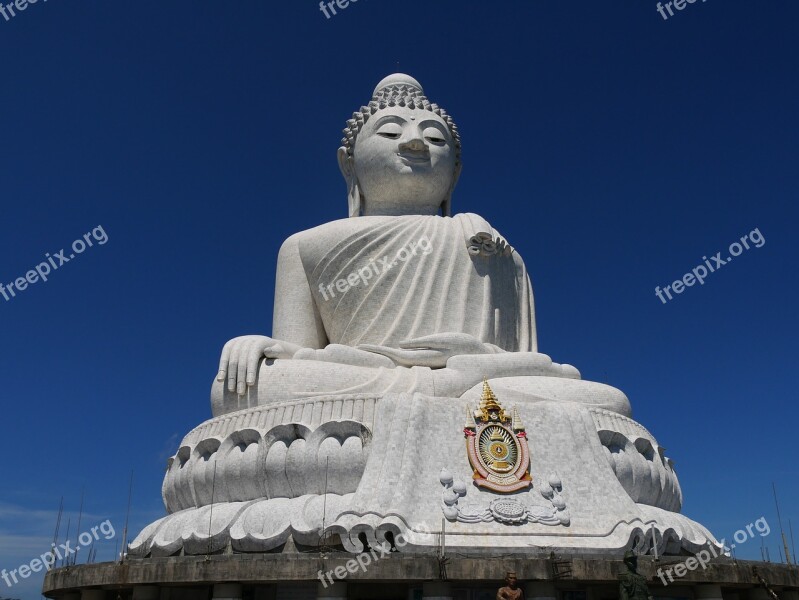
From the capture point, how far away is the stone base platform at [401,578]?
7.82m

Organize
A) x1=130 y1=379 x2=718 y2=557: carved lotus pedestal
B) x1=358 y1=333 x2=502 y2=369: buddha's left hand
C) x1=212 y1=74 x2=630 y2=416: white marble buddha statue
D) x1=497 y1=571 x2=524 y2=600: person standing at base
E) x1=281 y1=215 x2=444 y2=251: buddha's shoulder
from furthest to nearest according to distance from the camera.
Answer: x1=281 y1=215 x2=444 y2=251: buddha's shoulder, x1=358 y1=333 x2=502 y2=369: buddha's left hand, x1=212 y1=74 x2=630 y2=416: white marble buddha statue, x1=130 y1=379 x2=718 y2=557: carved lotus pedestal, x1=497 y1=571 x2=524 y2=600: person standing at base

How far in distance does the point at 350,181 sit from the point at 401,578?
974cm

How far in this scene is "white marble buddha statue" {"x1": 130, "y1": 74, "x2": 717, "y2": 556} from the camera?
912 centimetres

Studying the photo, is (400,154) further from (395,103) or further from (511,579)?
(511,579)

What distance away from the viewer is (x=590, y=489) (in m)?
9.62

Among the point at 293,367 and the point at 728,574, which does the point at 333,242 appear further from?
the point at 728,574

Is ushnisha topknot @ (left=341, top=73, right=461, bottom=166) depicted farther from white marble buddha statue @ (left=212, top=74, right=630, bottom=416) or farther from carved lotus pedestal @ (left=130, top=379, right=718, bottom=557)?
carved lotus pedestal @ (left=130, top=379, right=718, bottom=557)

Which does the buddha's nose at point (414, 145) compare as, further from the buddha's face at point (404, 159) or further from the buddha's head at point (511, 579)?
the buddha's head at point (511, 579)

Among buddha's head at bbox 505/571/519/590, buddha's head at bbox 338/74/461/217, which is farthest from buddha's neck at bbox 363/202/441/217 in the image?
buddha's head at bbox 505/571/519/590

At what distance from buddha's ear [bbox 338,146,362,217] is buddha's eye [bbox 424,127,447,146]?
1800 millimetres

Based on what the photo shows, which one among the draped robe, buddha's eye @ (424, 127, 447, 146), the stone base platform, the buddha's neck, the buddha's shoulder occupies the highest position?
buddha's eye @ (424, 127, 447, 146)

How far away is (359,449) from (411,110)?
25.0 feet

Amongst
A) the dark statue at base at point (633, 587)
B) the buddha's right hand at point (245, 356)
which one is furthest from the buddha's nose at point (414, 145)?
the dark statue at base at point (633, 587)

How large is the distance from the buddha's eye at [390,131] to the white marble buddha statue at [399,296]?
19 mm
